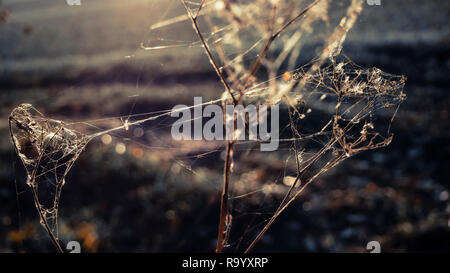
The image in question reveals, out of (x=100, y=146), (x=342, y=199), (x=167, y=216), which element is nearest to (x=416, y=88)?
(x=342, y=199)

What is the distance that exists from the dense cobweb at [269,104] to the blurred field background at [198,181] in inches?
6.5

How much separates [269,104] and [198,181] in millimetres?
2013

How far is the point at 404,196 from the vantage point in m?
2.64

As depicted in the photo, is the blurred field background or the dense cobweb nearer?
the dense cobweb

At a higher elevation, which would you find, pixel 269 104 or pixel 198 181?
pixel 269 104

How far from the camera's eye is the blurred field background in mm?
2357

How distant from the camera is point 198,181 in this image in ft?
9.51

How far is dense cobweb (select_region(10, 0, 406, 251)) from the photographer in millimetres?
932

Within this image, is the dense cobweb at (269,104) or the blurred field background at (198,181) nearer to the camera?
the dense cobweb at (269,104)

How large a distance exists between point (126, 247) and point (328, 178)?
1.81 meters

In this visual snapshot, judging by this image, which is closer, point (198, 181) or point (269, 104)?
point (269, 104)

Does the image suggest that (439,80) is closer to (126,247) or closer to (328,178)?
(328,178)

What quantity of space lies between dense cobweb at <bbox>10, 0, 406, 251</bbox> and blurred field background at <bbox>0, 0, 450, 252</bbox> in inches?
6.5

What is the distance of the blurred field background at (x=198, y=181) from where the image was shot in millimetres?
2357
